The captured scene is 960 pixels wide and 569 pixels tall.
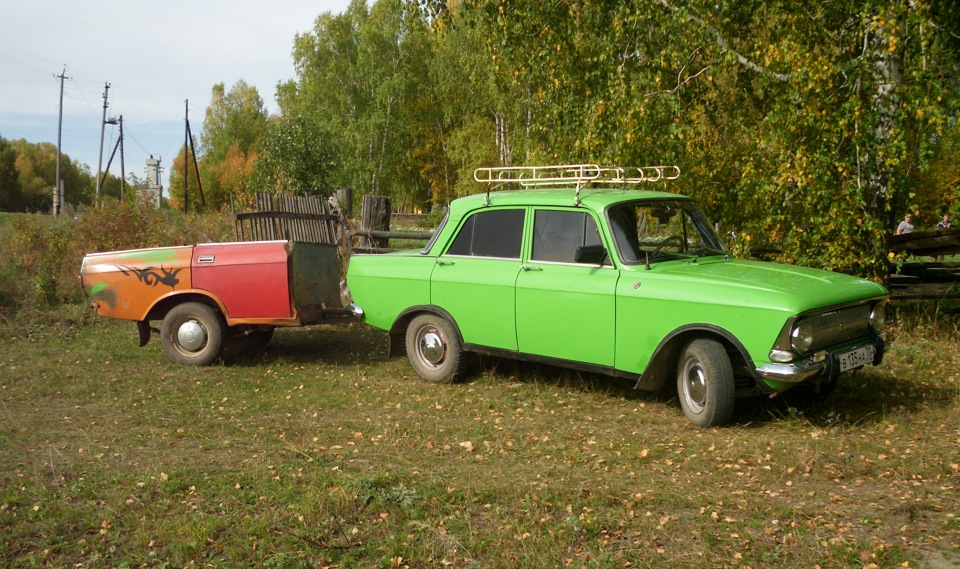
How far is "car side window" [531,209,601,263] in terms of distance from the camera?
7.46m

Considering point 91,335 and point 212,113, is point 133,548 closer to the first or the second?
point 91,335

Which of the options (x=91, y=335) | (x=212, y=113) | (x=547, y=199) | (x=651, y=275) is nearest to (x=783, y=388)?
(x=651, y=275)

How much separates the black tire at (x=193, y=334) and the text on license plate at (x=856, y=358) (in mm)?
6432

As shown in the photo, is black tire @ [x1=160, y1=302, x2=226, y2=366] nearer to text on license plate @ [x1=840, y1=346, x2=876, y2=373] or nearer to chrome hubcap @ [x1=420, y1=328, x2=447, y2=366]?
chrome hubcap @ [x1=420, y1=328, x2=447, y2=366]

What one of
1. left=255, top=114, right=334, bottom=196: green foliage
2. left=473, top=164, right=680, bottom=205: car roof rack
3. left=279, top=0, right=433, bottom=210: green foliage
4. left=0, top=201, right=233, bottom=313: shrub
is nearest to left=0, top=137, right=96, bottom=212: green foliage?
left=279, top=0, right=433, bottom=210: green foliage

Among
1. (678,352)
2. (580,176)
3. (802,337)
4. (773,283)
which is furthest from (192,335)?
(802,337)

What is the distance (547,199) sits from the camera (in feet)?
25.7

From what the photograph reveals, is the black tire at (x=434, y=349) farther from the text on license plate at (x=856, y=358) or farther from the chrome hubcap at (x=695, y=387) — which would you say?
the text on license plate at (x=856, y=358)

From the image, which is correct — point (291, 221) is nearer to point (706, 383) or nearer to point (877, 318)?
point (706, 383)

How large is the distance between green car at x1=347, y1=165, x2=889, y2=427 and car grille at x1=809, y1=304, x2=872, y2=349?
15 mm

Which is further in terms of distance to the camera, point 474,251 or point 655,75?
point 655,75

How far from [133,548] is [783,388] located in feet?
14.9

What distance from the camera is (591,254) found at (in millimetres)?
7289

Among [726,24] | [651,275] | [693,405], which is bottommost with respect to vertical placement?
[693,405]
